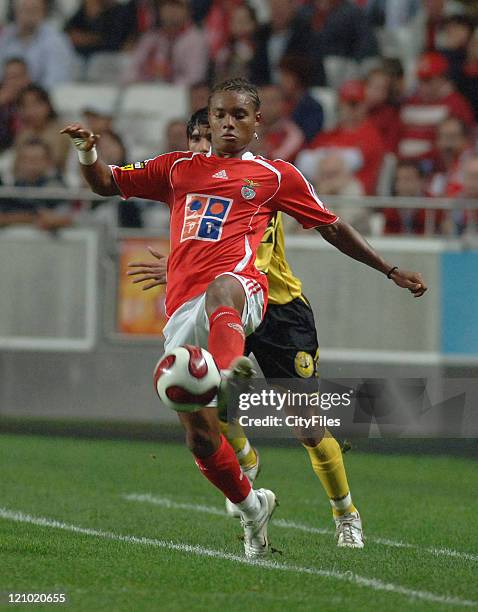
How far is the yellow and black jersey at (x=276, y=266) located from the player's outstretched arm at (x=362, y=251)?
1.62 ft

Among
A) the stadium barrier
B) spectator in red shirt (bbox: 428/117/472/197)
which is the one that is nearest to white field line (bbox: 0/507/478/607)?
the stadium barrier

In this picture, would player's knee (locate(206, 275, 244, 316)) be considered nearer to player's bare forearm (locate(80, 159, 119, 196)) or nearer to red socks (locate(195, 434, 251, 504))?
red socks (locate(195, 434, 251, 504))

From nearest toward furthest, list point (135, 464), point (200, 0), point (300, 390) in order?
point (300, 390)
point (135, 464)
point (200, 0)

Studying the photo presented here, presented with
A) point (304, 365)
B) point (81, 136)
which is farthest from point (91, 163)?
point (304, 365)

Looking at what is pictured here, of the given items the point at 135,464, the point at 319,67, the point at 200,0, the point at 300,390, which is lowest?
the point at 135,464

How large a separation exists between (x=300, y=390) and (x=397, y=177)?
698 centimetres

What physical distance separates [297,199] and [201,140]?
39.8 inches

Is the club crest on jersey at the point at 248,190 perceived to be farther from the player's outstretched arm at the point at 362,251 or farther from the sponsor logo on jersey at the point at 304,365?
the sponsor logo on jersey at the point at 304,365

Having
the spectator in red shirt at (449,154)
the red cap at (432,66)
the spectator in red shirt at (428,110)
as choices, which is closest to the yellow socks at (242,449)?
the spectator in red shirt at (449,154)

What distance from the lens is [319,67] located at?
1586 centimetres

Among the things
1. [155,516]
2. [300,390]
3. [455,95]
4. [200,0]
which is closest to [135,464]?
[155,516]

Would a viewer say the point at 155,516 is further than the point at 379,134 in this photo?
No

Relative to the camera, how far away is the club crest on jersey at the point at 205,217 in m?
6.03

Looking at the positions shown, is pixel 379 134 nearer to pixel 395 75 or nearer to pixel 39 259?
pixel 395 75
